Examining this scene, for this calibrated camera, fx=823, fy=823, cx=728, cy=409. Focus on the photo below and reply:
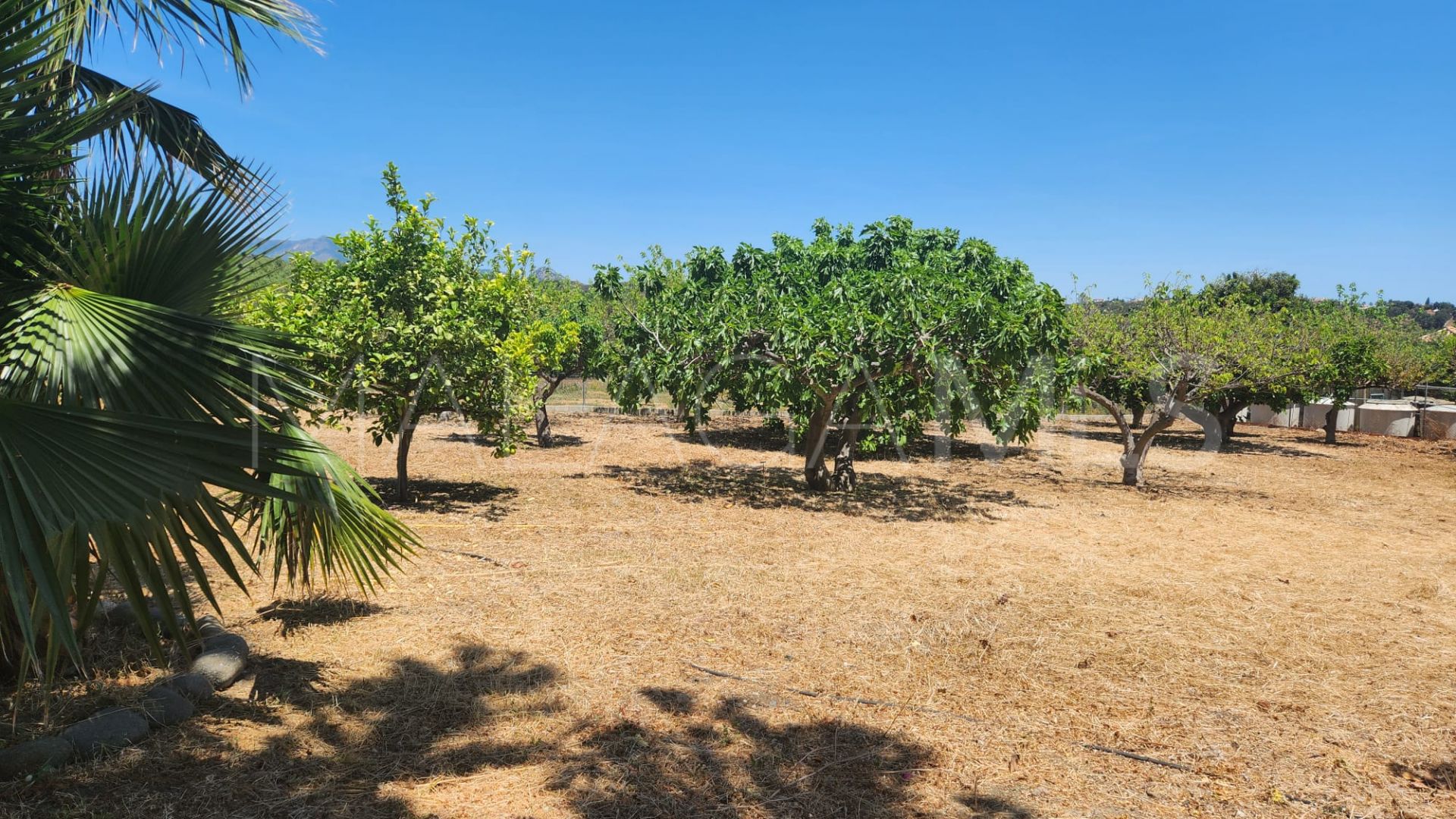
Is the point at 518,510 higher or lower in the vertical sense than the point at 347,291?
lower

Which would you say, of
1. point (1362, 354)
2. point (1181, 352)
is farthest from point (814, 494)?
point (1362, 354)

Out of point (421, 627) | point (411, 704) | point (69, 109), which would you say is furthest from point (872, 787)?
point (69, 109)

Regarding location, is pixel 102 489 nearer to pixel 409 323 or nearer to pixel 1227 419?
pixel 409 323

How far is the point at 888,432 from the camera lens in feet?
41.1

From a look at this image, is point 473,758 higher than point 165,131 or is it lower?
lower

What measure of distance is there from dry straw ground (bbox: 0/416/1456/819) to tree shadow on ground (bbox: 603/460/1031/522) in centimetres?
47

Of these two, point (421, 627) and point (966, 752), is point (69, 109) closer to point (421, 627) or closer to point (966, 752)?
point (421, 627)

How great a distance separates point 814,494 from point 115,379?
10.7 m

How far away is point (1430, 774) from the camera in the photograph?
441cm

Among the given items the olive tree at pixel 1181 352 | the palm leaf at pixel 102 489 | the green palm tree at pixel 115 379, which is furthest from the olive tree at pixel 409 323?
the olive tree at pixel 1181 352

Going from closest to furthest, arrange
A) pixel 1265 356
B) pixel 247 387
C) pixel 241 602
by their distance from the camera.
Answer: pixel 247 387 < pixel 241 602 < pixel 1265 356

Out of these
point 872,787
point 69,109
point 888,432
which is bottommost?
point 872,787

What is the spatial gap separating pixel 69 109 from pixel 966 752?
518 cm

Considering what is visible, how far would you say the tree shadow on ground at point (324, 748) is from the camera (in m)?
3.71
